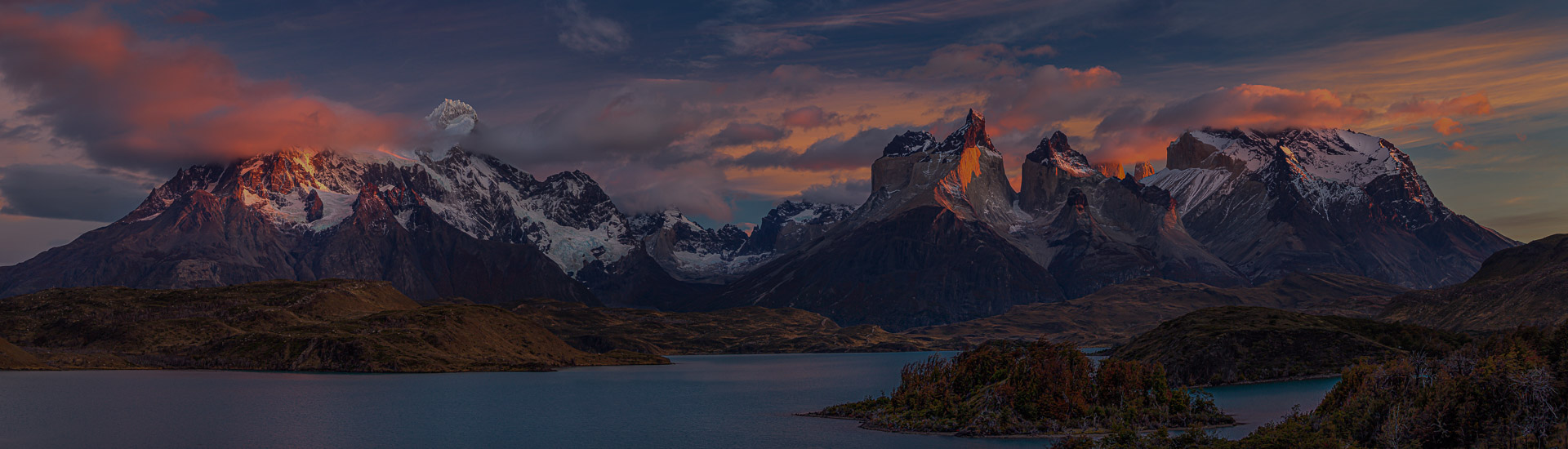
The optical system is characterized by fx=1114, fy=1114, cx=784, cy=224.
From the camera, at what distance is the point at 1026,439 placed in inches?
5517

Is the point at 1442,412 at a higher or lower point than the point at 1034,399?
higher

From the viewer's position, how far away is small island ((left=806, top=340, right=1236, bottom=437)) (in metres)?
145

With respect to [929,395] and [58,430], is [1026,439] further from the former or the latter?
[58,430]

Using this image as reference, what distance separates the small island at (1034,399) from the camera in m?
145

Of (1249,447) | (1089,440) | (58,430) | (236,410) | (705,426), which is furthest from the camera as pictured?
(236,410)

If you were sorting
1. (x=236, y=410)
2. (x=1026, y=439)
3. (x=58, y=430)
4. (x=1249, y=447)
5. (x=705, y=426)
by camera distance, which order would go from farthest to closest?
(x=236, y=410), (x=705, y=426), (x=58, y=430), (x=1026, y=439), (x=1249, y=447)

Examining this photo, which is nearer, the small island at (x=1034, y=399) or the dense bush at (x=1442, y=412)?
the dense bush at (x=1442, y=412)

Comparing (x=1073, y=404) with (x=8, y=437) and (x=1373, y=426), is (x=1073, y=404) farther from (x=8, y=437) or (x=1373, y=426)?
(x=8, y=437)

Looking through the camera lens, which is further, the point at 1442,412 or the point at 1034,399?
the point at 1034,399

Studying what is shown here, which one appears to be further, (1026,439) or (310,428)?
(310,428)

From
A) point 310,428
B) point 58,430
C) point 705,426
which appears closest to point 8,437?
point 58,430

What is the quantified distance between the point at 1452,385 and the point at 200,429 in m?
154

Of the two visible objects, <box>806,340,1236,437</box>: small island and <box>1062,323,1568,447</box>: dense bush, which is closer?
<box>1062,323,1568,447</box>: dense bush

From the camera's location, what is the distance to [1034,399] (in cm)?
14612
